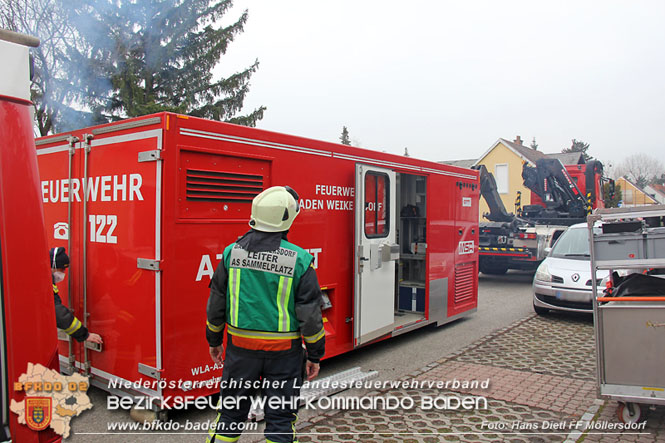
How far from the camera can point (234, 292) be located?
2.90m

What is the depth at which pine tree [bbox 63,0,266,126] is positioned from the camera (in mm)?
8815

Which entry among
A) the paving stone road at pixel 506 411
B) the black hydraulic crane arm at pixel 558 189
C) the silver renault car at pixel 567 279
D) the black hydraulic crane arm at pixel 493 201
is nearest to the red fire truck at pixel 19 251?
the paving stone road at pixel 506 411

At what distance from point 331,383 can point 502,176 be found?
108 feet

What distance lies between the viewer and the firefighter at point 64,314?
407cm

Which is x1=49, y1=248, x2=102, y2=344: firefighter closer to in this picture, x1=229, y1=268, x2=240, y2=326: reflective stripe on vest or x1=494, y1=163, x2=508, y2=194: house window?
x1=229, y1=268, x2=240, y2=326: reflective stripe on vest

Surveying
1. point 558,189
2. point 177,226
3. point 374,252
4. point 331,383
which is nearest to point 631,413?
point 331,383

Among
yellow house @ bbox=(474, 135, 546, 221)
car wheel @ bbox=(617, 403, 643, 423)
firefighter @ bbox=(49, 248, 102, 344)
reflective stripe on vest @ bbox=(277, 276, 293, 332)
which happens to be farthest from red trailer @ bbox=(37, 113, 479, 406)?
yellow house @ bbox=(474, 135, 546, 221)

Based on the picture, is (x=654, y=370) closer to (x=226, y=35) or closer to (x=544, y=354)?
(x=544, y=354)

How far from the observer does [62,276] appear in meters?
4.48

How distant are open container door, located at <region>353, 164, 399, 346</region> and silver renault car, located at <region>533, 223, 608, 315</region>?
3351 mm

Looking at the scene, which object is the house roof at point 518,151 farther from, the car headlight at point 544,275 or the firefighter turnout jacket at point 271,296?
the firefighter turnout jacket at point 271,296

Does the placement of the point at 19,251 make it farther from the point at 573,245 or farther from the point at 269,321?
the point at 573,245

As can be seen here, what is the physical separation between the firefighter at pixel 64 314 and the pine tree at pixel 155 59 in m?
5.30

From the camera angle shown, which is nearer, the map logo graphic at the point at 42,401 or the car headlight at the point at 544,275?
the map logo graphic at the point at 42,401
